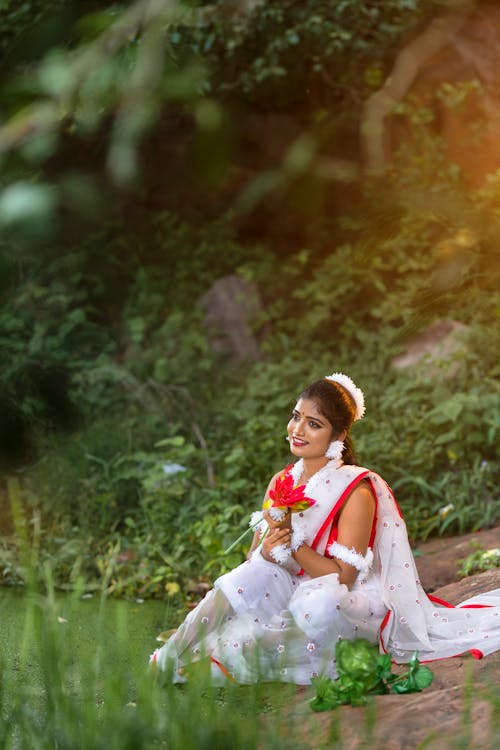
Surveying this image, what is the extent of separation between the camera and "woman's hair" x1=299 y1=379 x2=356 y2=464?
3615 mm

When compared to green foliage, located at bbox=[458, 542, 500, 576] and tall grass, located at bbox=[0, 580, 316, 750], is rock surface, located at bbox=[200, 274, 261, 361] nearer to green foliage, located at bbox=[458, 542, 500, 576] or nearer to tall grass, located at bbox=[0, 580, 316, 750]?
green foliage, located at bbox=[458, 542, 500, 576]

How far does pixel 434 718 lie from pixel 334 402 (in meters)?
1.26

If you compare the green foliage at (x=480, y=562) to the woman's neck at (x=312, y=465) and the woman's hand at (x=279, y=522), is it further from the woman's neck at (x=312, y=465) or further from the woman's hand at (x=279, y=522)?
the woman's hand at (x=279, y=522)

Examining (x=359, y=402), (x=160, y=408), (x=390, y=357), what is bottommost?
(x=390, y=357)

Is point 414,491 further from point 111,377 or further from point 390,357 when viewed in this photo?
point 111,377

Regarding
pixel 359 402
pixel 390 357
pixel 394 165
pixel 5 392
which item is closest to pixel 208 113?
pixel 5 392

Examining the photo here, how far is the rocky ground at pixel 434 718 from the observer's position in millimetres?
2217

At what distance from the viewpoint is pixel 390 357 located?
24.0 feet

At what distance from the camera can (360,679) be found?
2.91 meters

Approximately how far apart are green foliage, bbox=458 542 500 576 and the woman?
0.80 meters

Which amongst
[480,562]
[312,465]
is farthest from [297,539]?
[480,562]

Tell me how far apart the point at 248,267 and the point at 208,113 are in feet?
23.9

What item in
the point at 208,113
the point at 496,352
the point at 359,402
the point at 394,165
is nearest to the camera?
the point at 208,113

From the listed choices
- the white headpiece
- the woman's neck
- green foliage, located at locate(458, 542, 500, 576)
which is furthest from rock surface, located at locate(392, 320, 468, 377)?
the woman's neck
